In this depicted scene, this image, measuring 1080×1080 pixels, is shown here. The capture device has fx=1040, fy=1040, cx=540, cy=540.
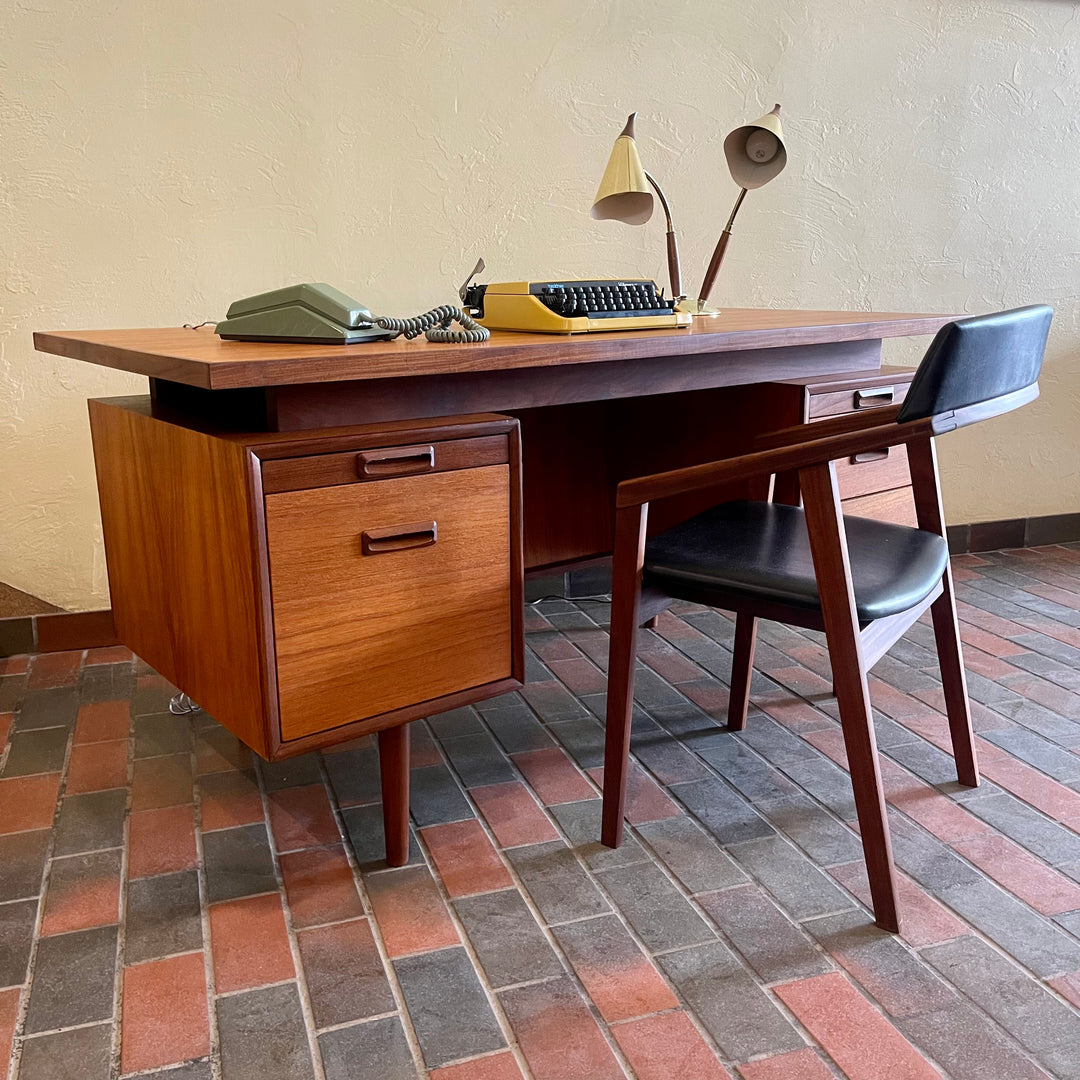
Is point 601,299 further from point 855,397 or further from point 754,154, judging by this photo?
point 754,154

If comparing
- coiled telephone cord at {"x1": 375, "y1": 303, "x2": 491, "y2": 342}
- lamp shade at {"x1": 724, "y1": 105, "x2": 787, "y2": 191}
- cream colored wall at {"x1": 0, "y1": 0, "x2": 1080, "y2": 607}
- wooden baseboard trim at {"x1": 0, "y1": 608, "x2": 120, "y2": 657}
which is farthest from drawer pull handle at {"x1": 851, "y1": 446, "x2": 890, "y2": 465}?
wooden baseboard trim at {"x1": 0, "y1": 608, "x2": 120, "y2": 657}

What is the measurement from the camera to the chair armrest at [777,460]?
1.36m

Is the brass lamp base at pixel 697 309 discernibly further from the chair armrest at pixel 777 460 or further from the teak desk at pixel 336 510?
the chair armrest at pixel 777 460

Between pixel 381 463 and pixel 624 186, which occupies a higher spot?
pixel 624 186

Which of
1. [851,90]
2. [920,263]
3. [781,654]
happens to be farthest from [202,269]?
[920,263]

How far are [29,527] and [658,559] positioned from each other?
1735 millimetres

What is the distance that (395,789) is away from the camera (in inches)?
64.9

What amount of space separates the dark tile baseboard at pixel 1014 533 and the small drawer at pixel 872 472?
1468 millimetres

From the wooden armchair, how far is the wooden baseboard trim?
1582mm

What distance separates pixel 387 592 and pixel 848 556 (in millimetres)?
681

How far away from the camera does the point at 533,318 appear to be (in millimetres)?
1789

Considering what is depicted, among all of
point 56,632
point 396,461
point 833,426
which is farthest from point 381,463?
point 56,632

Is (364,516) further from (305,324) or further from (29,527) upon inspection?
(29,527)

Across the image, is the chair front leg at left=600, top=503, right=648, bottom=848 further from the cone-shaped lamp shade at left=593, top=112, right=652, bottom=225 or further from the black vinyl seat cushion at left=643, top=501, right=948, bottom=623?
the cone-shaped lamp shade at left=593, top=112, right=652, bottom=225
